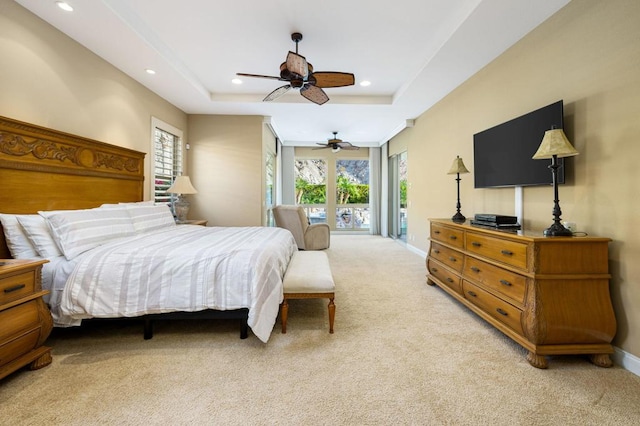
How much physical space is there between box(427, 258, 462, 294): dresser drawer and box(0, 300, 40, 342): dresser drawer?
3.35 m

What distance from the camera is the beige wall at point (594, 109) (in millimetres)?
1752

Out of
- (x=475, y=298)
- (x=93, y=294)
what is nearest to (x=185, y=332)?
(x=93, y=294)

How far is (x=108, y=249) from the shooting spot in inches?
83.5

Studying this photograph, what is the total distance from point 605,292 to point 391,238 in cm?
572

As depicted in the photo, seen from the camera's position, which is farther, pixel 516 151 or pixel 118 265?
pixel 516 151

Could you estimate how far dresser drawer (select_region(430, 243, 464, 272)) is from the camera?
9.11 feet

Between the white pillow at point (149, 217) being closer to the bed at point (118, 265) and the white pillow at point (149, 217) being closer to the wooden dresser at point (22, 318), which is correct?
the bed at point (118, 265)

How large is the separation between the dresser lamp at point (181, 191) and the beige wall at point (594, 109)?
4.32 meters

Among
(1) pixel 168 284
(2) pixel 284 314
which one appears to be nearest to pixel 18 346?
(1) pixel 168 284

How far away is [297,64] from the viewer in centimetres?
264

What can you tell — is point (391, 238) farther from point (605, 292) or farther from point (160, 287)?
point (160, 287)

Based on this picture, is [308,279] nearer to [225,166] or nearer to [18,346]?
[18,346]

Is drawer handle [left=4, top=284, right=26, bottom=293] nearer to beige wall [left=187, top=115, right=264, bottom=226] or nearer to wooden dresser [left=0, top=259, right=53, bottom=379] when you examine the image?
wooden dresser [left=0, top=259, right=53, bottom=379]

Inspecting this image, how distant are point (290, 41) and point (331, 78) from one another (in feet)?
2.19
